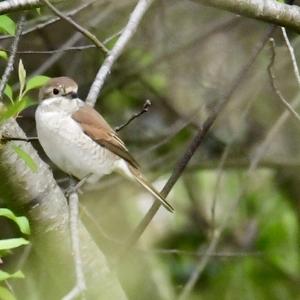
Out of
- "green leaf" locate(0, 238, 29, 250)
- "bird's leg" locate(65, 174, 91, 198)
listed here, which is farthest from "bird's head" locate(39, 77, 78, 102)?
"green leaf" locate(0, 238, 29, 250)

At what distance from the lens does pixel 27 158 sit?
3.47m

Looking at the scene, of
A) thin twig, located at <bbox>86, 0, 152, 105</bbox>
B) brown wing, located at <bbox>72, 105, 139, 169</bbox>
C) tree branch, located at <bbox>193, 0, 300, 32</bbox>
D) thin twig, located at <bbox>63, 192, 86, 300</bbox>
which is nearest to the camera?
thin twig, located at <bbox>63, 192, 86, 300</bbox>

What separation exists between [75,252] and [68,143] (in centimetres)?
173

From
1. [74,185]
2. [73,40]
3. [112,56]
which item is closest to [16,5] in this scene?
[112,56]

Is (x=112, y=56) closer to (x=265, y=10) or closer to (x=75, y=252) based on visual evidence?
(x=265, y=10)

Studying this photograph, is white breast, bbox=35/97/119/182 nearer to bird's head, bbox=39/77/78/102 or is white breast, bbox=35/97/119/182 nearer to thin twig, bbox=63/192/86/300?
bird's head, bbox=39/77/78/102

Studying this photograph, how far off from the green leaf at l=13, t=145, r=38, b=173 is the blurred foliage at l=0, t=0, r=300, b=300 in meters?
2.47

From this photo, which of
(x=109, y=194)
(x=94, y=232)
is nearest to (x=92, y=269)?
(x=94, y=232)

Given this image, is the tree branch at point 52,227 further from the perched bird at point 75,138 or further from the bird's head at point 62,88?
the bird's head at point 62,88

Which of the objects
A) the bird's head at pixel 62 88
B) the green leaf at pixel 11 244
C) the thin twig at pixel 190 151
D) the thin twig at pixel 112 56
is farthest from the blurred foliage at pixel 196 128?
the green leaf at pixel 11 244

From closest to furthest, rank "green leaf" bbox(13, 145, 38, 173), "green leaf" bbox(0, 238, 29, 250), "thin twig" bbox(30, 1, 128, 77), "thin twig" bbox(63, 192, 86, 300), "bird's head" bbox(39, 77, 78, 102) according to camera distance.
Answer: "thin twig" bbox(63, 192, 86, 300)
"green leaf" bbox(0, 238, 29, 250)
"green leaf" bbox(13, 145, 38, 173)
"bird's head" bbox(39, 77, 78, 102)
"thin twig" bbox(30, 1, 128, 77)

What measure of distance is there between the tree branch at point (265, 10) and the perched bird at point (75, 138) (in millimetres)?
1052

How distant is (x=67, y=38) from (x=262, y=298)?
2004 mm

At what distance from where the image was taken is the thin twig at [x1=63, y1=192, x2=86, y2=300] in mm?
2858
